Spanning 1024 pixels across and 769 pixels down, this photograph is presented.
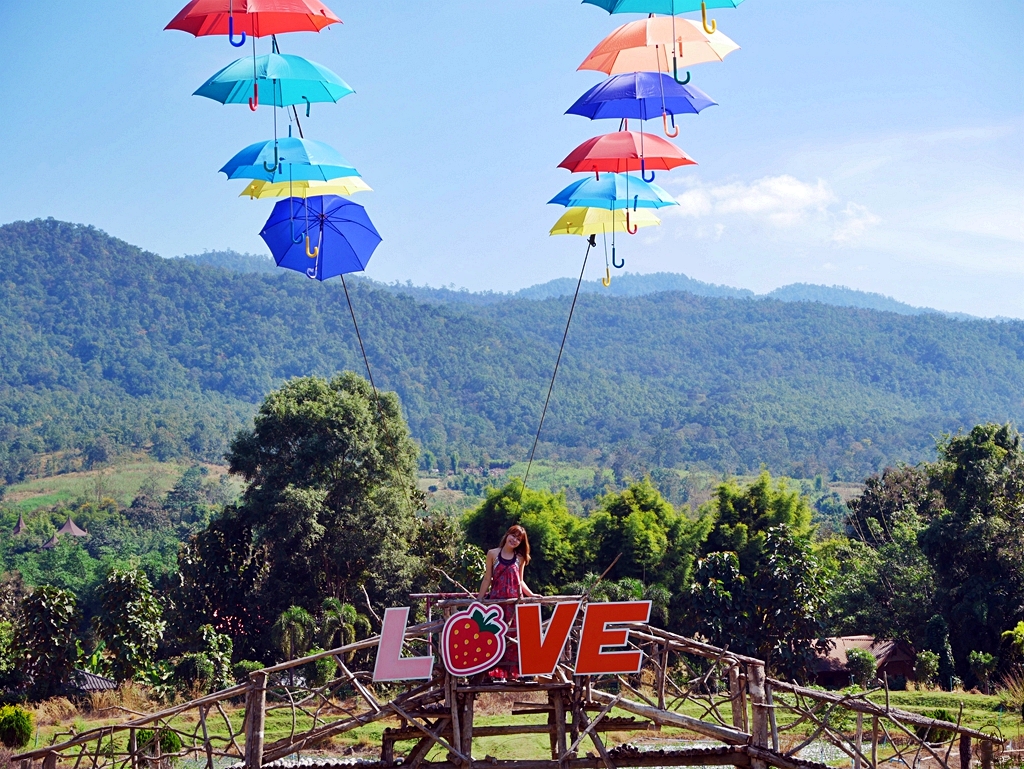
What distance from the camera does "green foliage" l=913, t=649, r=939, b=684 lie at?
71.6ft

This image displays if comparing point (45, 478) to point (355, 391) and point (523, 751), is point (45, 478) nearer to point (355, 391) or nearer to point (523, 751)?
point (355, 391)

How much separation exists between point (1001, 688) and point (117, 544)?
1997 inches

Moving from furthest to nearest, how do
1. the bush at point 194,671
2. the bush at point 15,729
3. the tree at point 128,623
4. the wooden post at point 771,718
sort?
the bush at point 194,671 → the tree at point 128,623 → the bush at point 15,729 → the wooden post at point 771,718

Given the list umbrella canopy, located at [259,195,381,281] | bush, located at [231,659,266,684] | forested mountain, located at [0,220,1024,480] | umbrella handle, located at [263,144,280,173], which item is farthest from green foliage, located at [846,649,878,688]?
forested mountain, located at [0,220,1024,480]

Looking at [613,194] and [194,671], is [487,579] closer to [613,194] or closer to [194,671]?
[613,194]

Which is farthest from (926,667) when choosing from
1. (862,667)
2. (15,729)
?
(15,729)

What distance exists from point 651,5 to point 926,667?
16.1 metres

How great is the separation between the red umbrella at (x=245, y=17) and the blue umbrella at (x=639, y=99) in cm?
297

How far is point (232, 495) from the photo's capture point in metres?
88.3

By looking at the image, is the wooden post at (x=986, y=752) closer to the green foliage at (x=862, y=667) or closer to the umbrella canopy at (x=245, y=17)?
the umbrella canopy at (x=245, y=17)

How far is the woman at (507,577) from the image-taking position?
951cm

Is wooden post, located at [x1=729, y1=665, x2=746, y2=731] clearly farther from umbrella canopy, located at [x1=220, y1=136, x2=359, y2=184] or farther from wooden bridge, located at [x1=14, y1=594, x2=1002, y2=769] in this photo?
umbrella canopy, located at [x1=220, y1=136, x2=359, y2=184]

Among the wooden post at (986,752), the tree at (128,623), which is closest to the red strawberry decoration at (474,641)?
the wooden post at (986,752)

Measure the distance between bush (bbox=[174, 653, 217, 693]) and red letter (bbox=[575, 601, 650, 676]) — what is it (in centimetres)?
1288
